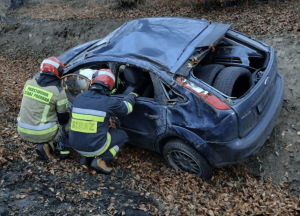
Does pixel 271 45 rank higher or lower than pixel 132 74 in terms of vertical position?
higher

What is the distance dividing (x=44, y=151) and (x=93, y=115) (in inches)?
50.6

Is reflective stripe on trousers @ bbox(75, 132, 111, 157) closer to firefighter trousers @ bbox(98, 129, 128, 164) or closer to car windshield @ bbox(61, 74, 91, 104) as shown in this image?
firefighter trousers @ bbox(98, 129, 128, 164)

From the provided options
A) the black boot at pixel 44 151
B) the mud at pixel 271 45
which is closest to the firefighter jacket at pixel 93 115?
the black boot at pixel 44 151

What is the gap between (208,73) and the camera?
3.76 metres

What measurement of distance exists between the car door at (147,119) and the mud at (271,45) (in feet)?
5.34

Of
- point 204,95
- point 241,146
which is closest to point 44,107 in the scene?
point 204,95

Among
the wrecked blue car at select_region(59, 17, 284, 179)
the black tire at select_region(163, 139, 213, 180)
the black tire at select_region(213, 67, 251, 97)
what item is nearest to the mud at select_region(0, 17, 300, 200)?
the wrecked blue car at select_region(59, 17, 284, 179)

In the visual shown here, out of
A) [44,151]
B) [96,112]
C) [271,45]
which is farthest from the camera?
[271,45]

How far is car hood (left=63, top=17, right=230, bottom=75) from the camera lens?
11.3 ft

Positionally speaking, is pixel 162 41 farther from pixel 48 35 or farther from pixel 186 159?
pixel 48 35

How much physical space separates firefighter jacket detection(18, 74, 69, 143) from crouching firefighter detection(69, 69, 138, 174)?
0.49 meters

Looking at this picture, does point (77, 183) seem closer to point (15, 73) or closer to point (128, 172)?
point (128, 172)

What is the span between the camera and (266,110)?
3520mm

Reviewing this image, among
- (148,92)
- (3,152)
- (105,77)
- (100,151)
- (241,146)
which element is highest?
(105,77)
